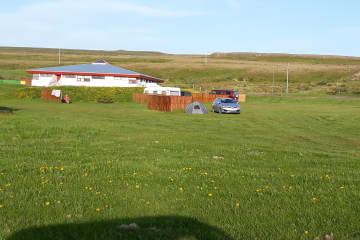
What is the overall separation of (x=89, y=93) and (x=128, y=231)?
51.8 metres

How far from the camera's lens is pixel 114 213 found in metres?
5.89

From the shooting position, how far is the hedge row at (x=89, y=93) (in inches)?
2127

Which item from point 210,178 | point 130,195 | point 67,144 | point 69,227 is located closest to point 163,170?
point 210,178

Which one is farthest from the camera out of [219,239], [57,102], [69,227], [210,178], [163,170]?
[57,102]

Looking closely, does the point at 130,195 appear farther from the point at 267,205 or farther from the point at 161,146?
the point at 161,146

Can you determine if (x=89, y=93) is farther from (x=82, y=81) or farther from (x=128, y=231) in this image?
(x=128, y=231)

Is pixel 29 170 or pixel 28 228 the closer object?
pixel 28 228

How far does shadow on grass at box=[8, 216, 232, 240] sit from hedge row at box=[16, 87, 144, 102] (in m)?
50.7

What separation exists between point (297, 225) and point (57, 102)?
163 feet

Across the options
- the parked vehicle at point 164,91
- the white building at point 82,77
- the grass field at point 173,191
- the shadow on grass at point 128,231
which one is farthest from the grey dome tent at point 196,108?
the white building at point 82,77

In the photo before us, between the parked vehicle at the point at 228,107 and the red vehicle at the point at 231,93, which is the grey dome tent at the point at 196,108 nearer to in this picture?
the parked vehicle at the point at 228,107

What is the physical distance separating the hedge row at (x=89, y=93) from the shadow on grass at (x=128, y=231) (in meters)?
50.7

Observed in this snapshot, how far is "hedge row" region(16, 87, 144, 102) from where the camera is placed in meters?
54.0

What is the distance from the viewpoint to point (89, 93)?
55156 millimetres
